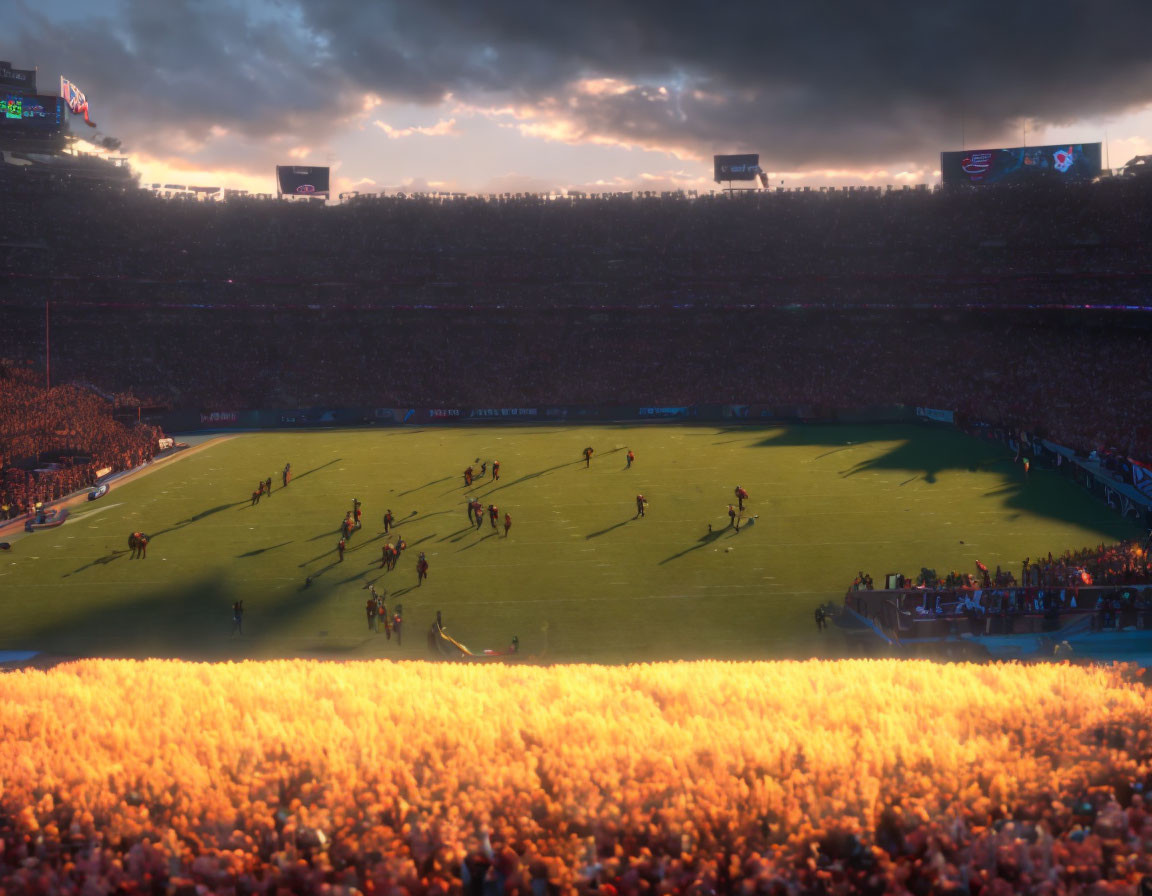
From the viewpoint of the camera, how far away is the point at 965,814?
4867mm

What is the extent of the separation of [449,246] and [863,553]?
2419 inches

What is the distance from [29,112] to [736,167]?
69785 mm

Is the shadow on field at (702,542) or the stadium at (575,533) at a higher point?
the stadium at (575,533)

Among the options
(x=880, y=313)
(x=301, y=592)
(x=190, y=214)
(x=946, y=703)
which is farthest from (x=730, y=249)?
(x=946, y=703)

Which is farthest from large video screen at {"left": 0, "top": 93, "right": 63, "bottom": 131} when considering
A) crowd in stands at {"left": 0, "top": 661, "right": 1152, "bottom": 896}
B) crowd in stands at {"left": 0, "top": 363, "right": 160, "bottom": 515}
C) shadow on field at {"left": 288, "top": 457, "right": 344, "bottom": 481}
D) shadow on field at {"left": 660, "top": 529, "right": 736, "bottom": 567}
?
crowd in stands at {"left": 0, "top": 661, "right": 1152, "bottom": 896}

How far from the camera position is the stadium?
4.91 meters

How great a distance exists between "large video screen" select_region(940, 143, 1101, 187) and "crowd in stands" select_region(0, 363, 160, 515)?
7744cm

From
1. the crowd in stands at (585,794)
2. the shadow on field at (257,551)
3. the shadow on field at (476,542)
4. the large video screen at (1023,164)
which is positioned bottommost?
the shadow on field at (476,542)

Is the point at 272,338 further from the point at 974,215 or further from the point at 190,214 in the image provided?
the point at 974,215

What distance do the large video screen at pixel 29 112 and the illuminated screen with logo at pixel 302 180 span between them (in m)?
20.3

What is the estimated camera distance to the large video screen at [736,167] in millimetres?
87875

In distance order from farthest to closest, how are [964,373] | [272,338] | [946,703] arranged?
[272,338], [964,373], [946,703]

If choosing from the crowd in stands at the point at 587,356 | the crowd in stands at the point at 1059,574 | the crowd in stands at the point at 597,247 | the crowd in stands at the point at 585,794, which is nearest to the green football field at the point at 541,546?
the crowd in stands at the point at 1059,574

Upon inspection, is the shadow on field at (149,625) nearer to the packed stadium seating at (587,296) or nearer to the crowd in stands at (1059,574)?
the crowd in stands at (1059,574)
